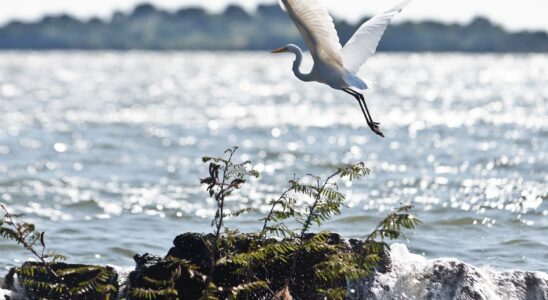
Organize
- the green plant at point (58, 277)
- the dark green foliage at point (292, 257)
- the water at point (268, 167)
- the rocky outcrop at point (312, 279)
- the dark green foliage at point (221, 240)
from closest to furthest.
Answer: the dark green foliage at point (221, 240) < the dark green foliage at point (292, 257) < the green plant at point (58, 277) < the rocky outcrop at point (312, 279) < the water at point (268, 167)

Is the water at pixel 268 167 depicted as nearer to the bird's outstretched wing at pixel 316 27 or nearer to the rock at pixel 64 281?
the bird's outstretched wing at pixel 316 27

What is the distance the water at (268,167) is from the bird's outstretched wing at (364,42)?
3.27 m

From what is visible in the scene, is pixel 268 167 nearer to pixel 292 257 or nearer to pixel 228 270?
pixel 292 257

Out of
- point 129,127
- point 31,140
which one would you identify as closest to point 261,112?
point 129,127

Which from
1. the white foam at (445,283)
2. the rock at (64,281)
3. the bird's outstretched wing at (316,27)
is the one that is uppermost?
the bird's outstretched wing at (316,27)

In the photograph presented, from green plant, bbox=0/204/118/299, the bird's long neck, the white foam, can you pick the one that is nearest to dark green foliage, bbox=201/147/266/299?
green plant, bbox=0/204/118/299

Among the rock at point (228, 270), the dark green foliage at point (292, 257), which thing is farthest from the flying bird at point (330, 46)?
the rock at point (228, 270)

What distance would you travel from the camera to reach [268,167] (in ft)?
86.0

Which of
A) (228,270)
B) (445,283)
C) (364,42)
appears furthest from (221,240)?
(364,42)

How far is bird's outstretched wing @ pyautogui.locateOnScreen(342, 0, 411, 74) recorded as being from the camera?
37.2 feet

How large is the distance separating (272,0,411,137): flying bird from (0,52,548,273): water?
3343 mm

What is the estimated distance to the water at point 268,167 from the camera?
16.0 m

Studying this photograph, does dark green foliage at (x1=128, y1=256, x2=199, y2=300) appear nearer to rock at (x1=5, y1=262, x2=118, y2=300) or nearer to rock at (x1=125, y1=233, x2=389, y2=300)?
rock at (x1=125, y1=233, x2=389, y2=300)

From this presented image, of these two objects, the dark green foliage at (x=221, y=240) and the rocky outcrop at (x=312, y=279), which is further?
the rocky outcrop at (x=312, y=279)
